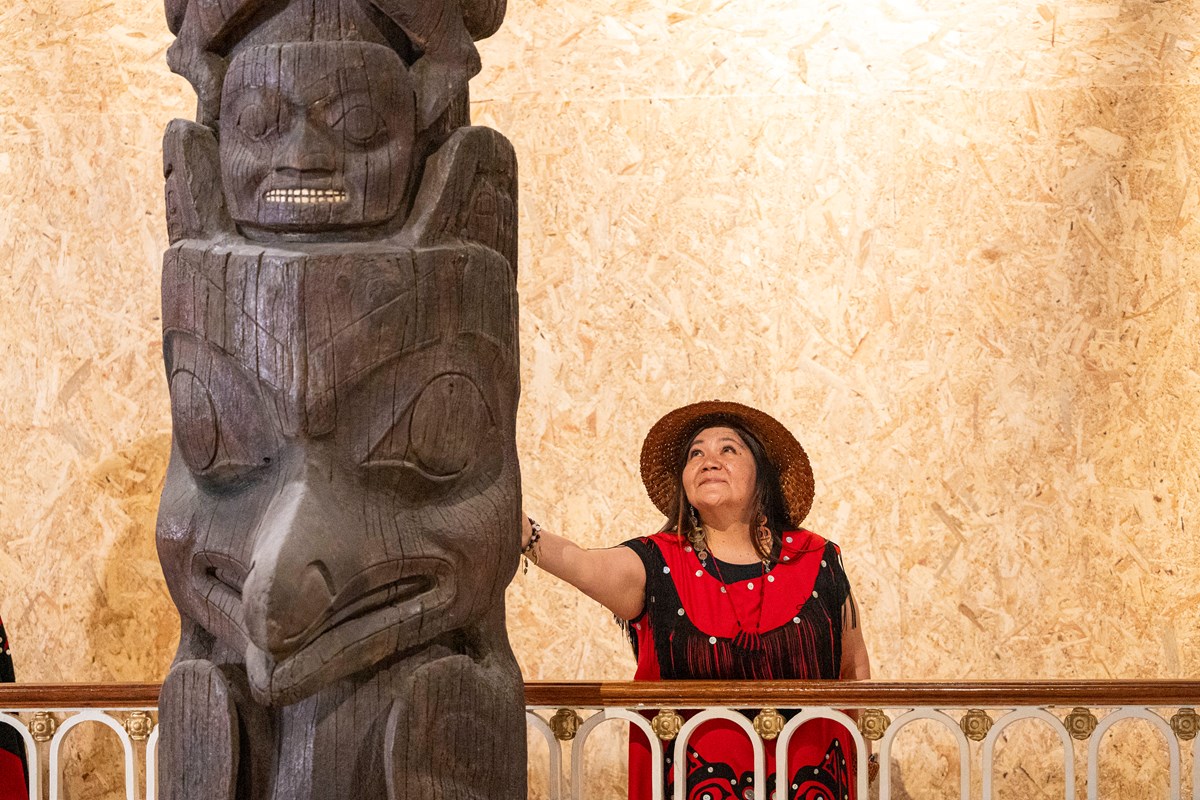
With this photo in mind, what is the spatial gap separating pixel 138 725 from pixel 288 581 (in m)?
1.38

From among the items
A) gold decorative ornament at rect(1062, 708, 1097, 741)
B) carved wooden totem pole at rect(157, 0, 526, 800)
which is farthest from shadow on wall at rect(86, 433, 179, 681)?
gold decorative ornament at rect(1062, 708, 1097, 741)

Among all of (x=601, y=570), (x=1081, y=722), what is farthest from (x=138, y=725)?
(x=1081, y=722)

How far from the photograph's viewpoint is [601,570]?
3.24m

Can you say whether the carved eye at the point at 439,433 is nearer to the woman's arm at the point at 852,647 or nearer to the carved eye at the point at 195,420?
the carved eye at the point at 195,420

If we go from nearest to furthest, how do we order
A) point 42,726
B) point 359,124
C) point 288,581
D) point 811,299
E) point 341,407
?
point 288,581
point 341,407
point 359,124
point 42,726
point 811,299

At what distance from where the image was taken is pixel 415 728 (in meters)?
2.07

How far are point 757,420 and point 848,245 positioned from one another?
141 cm

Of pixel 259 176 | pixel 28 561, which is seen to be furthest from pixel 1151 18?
pixel 28 561

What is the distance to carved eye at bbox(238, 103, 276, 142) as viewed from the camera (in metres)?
2.15

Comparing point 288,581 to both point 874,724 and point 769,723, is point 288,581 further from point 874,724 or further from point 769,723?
point 874,724

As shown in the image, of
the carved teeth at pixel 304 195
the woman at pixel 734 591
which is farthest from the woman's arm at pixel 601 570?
the carved teeth at pixel 304 195

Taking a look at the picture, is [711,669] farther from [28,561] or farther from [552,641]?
[28,561]

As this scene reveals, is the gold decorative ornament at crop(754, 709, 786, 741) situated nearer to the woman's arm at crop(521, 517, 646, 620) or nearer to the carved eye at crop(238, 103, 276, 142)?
the woman's arm at crop(521, 517, 646, 620)

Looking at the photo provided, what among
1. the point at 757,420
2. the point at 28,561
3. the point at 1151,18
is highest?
the point at 1151,18
